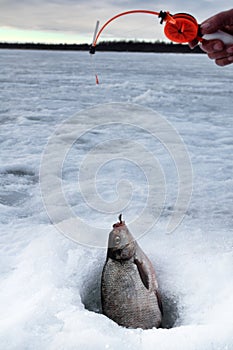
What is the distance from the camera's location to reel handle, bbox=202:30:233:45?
8.93 ft

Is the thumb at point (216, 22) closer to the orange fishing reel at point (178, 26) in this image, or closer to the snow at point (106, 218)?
the orange fishing reel at point (178, 26)

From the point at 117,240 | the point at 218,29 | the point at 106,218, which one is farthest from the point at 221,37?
the point at 106,218

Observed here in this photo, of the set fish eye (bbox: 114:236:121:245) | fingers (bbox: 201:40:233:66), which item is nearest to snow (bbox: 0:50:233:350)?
fish eye (bbox: 114:236:121:245)

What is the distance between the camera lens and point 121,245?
2523 millimetres

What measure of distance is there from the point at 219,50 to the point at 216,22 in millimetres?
192

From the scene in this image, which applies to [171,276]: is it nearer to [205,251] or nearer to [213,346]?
[205,251]

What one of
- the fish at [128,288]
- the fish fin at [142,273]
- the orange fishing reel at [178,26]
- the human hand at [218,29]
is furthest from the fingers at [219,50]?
the fish fin at [142,273]

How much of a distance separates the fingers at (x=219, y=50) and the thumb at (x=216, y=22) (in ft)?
0.26

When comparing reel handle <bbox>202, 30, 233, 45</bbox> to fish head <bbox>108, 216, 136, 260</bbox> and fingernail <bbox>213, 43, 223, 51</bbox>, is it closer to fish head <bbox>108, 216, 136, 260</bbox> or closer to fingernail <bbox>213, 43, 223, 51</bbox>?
fingernail <bbox>213, 43, 223, 51</bbox>

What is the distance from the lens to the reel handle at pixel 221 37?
2.72 meters

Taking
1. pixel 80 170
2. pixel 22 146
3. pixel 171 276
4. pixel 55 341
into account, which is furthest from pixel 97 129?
pixel 55 341

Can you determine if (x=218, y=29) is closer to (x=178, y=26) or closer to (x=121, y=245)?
(x=178, y=26)

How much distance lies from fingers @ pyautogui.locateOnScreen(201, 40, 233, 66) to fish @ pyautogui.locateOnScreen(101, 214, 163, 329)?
1.26 m

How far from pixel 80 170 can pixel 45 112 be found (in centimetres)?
378
